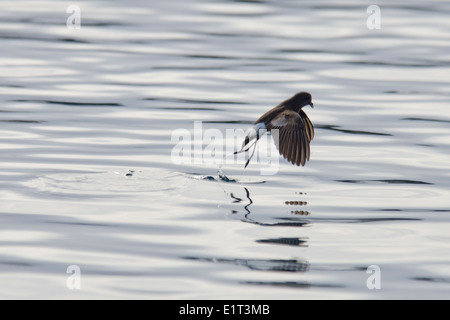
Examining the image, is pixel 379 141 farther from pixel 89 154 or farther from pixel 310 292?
pixel 310 292

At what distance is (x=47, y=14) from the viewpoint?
2178 centimetres

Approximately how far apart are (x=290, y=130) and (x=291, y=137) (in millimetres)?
125

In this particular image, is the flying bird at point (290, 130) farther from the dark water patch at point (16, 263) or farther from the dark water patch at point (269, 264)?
the dark water patch at point (16, 263)

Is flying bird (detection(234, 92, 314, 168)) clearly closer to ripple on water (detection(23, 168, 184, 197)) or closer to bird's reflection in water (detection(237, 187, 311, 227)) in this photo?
bird's reflection in water (detection(237, 187, 311, 227))

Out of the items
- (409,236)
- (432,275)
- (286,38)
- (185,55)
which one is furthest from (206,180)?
(286,38)

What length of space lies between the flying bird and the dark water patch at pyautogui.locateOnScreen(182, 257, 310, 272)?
2.35m

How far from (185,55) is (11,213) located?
9.39 meters

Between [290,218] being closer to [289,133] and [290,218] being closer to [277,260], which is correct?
[277,260]

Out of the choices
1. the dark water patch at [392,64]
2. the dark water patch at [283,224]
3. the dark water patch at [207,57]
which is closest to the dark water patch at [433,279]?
the dark water patch at [283,224]

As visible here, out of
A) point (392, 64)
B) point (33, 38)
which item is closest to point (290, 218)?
point (392, 64)

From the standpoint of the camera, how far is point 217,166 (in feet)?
35.6

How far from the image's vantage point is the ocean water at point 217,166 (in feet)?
24.1

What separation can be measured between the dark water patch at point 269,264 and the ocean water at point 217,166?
0.08 ft

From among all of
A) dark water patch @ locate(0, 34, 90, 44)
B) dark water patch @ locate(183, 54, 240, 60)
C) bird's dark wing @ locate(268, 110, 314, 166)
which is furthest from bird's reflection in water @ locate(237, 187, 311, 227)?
dark water patch @ locate(0, 34, 90, 44)
